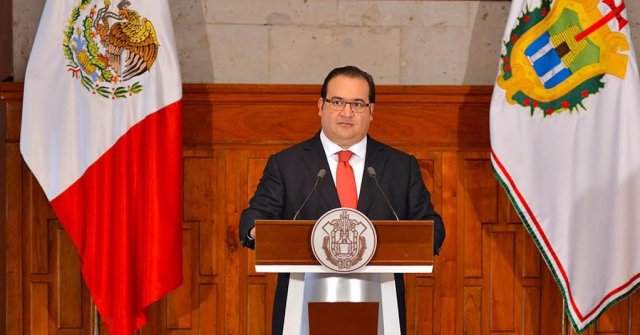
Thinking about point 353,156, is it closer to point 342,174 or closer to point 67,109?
point 342,174

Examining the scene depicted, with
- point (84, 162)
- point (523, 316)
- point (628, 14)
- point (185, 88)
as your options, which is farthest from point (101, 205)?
point (628, 14)

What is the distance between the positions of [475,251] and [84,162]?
216 cm

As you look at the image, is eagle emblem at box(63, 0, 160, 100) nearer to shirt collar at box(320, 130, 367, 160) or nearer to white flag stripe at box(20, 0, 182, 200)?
white flag stripe at box(20, 0, 182, 200)

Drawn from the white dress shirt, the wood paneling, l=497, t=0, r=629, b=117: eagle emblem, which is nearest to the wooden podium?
the white dress shirt

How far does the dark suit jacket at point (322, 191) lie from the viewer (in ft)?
12.3

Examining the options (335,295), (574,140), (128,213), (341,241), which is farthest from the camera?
(574,140)

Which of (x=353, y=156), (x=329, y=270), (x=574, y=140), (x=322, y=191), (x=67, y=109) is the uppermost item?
(x=67, y=109)

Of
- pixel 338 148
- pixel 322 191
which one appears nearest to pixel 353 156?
pixel 338 148

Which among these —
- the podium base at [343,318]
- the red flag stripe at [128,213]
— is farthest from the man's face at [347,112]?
the red flag stripe at [128,213]

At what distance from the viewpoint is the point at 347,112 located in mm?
3719

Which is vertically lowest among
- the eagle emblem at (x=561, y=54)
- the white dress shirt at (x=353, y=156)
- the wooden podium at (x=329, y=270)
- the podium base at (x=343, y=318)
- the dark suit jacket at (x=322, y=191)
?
the podium base at (x=343, y=318)

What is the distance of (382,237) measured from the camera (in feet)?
10.7

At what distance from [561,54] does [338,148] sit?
1.73 m

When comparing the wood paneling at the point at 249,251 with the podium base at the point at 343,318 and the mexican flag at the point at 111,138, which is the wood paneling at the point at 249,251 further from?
the podium base at the point at 343,318
